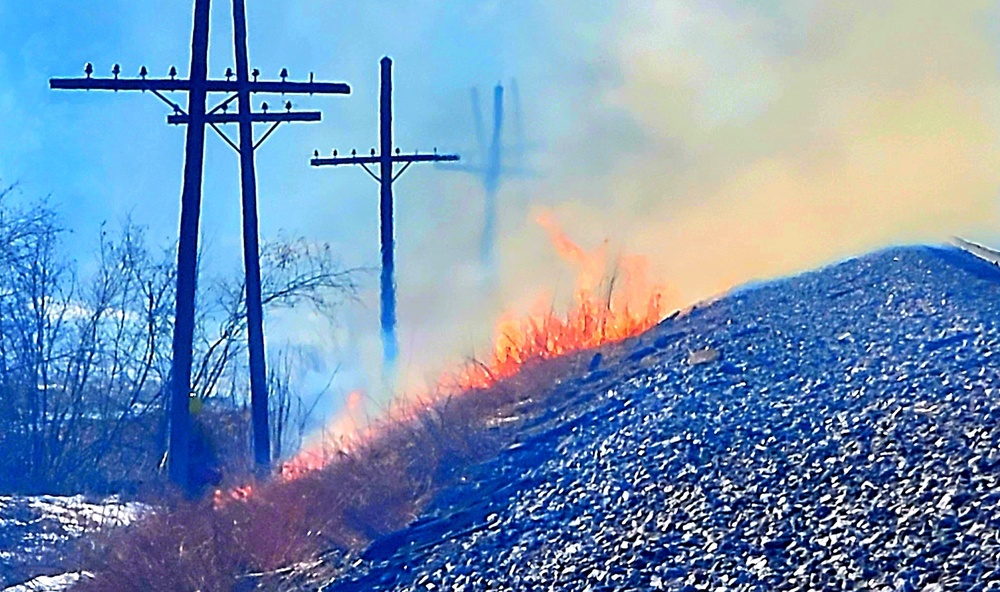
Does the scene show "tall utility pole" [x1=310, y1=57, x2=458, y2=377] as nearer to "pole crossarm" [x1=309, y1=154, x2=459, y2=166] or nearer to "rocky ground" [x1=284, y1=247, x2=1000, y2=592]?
"pole crossarm" [x1=309, y1=154, x2=459, y2=166]

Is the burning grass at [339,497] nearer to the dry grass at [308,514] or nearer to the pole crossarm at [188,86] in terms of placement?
the dry grass at [308,514]

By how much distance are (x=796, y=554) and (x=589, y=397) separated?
6193 mm

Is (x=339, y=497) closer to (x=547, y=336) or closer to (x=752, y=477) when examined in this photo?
(x=752, y=477)

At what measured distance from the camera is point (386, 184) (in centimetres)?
2358

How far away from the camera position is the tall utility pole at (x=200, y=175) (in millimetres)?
17031

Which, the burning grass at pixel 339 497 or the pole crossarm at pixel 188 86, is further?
the pole crossarm at pixel 188 86

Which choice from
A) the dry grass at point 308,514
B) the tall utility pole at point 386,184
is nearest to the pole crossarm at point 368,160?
the tall utility pole at point 386,184

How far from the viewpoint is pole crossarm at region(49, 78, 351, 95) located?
16250 millimetres

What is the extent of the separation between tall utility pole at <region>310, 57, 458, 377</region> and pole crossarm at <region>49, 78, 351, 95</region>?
399 cm

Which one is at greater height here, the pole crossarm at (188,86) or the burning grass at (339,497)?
the pole crossarm at (188,86)

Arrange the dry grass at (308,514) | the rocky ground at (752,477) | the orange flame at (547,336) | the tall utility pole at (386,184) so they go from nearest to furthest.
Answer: the rocky ground at (752,477)
the dry grass at (308,514)
the orange flame at (547,336)
the tall utility pole at (386,184)

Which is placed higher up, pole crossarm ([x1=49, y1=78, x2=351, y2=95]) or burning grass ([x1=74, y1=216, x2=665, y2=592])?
pole crossarm ([x1=49, y1=78, x2=351, y2=95])

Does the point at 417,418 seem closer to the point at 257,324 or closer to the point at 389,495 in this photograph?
the point at 389,495

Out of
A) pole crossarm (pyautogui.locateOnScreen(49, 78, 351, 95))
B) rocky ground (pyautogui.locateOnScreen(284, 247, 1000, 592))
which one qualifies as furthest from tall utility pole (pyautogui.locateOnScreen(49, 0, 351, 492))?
rocky ground (pyautogui.locateOnScreen(284, 247, 1000, 592))
